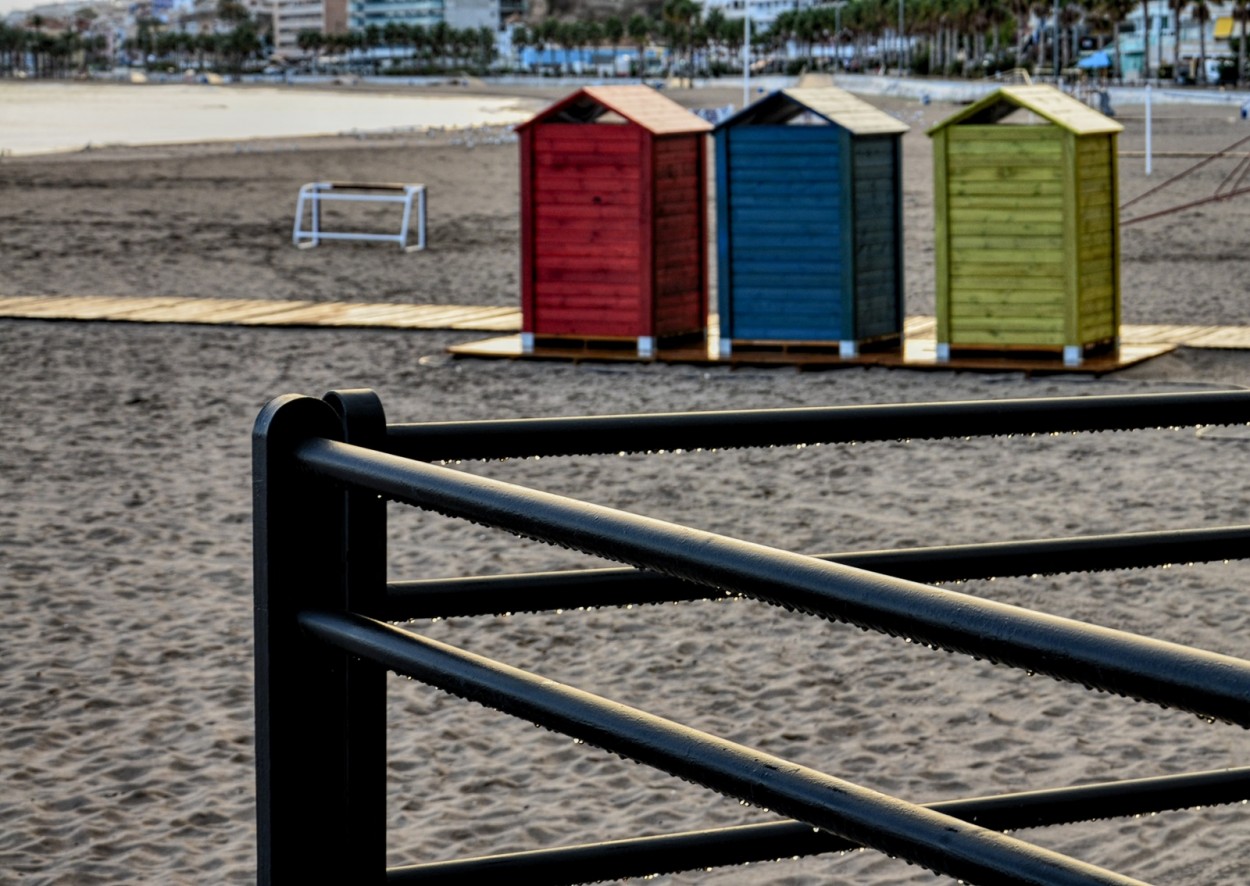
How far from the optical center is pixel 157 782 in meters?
4.53

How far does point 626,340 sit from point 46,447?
3.83 m

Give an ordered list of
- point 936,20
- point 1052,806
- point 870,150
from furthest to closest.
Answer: point 936,20 → point 870,150 → point 1052,806

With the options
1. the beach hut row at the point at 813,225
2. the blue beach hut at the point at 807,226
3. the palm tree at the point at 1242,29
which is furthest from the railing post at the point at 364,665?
the palm tree at the point at 1242,29

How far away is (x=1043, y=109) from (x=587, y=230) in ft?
8.76

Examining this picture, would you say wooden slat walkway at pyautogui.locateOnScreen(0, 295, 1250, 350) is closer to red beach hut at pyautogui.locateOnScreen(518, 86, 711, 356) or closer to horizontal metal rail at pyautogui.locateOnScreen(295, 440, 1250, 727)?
red beach hut at pyautogui.locateOnScreen(518, 86, 711, 356)

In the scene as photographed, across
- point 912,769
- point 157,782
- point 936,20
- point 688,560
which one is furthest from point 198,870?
point 936,20

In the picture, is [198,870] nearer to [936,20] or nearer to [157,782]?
[157,782]

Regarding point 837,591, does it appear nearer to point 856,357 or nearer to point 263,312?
point 856,357

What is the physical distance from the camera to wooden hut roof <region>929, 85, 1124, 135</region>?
10.8 metres

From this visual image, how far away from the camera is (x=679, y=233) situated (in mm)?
11672

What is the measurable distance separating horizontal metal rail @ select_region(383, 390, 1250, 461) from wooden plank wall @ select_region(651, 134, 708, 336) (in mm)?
9540

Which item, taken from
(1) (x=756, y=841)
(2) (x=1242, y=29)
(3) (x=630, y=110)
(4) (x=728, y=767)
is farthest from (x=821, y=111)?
(2) (x=1242, y=29)

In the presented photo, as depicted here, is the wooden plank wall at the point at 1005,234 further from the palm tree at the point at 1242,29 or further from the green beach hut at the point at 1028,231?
the palm tree at the point at 1242,29

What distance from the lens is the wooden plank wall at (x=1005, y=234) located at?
1085cm
